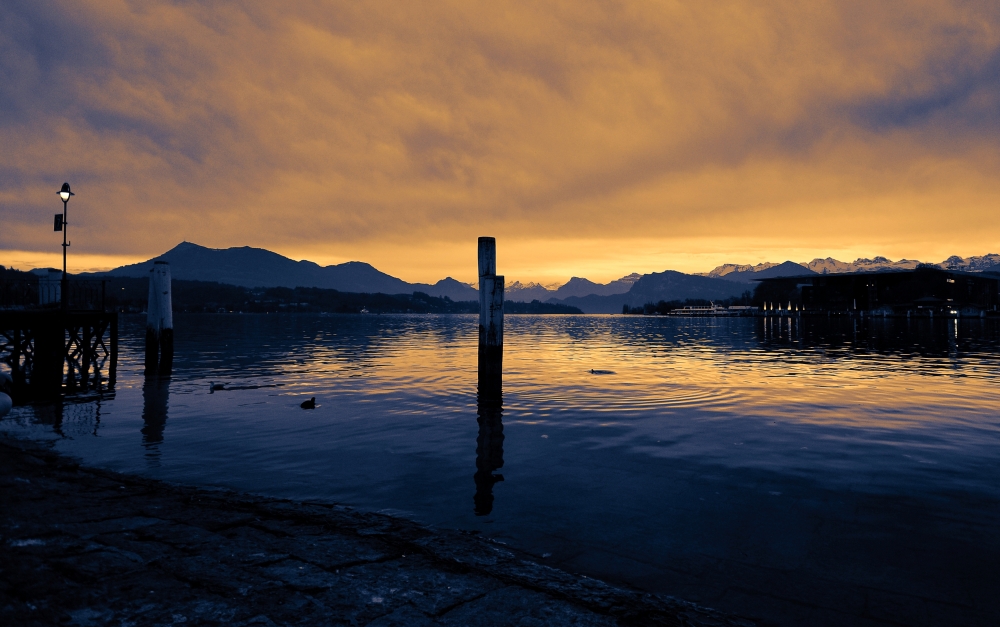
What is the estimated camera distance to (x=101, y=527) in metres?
7.78

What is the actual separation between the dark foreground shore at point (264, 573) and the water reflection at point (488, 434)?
7.71ft

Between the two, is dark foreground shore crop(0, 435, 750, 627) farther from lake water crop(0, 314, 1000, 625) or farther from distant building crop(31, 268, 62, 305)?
distant building crop(31, 268, 62, 305)

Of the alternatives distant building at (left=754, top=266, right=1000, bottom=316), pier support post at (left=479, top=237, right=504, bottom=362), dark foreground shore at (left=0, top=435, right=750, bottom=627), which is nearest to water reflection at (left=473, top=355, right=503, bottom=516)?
pier support post at (left=479, top=237, right=504, bottom=362)

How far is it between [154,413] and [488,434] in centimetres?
1245

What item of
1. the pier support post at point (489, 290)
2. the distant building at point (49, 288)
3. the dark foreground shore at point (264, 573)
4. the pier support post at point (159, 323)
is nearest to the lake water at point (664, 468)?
the dark foreground shore at point (264, 573)

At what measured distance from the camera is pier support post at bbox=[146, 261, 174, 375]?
95.9ft

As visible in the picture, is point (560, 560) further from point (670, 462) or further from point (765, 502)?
Answer: point (670, 462)

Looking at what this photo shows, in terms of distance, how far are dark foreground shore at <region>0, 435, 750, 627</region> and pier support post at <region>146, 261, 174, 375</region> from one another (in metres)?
22.4

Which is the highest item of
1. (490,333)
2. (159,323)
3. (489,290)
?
(489,290)

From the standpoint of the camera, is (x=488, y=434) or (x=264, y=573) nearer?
(x=264, y=573)

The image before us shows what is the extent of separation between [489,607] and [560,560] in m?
2.38

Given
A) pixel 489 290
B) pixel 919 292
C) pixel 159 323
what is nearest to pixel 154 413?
pixel 159 323

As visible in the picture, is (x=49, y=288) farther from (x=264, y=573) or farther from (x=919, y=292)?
(x=919, y=292)

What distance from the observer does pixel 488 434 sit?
1712 centimetres
